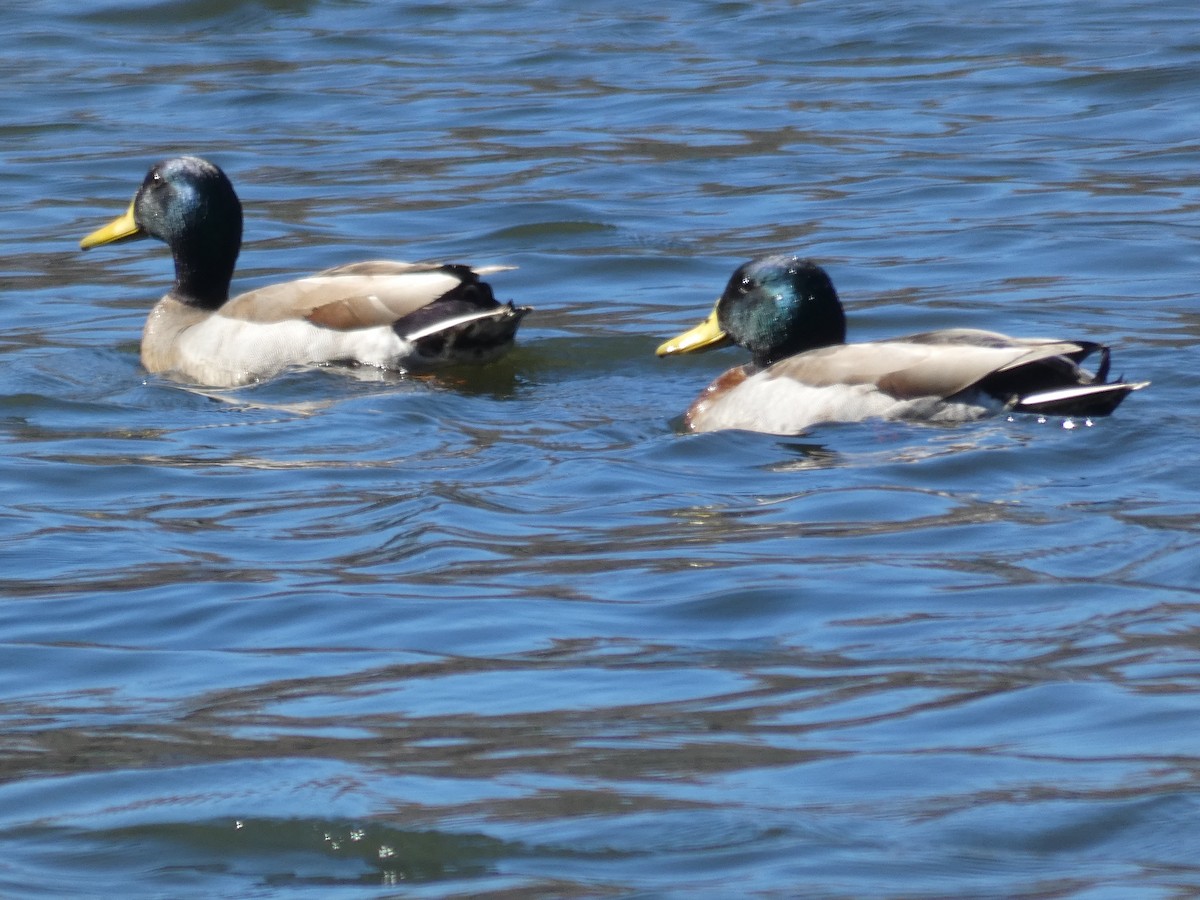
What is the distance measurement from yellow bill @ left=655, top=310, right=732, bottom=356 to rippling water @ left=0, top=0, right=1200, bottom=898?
28 cm

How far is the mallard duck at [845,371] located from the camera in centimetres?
847

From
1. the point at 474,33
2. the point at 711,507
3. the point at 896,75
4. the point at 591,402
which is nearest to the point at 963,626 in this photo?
the point at 711,507

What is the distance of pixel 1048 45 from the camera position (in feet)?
61.0

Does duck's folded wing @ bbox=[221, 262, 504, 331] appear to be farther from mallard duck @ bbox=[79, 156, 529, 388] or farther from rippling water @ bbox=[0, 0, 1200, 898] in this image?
rippling water @ bbox=[0, 0, 1200, 898]

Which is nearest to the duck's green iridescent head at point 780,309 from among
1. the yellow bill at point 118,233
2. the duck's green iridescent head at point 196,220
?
the duck's green iridescent head at point 196,220

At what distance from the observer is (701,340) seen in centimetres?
977

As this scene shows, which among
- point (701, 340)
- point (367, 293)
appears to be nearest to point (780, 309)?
point (701, 340)

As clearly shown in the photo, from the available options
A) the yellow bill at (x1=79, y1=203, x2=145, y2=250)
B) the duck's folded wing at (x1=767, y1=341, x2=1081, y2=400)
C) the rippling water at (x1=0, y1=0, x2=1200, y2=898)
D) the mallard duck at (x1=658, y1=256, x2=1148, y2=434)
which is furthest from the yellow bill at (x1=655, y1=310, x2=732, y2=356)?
the yellow bill at (x1=79, y1=203, x2=145, y2=250)

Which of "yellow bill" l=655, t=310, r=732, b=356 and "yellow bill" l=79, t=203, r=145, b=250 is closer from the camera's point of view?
"yellow bill" l=655, t=310, r=732, b=356

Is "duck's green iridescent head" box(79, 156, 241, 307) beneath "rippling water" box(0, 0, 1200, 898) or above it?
above

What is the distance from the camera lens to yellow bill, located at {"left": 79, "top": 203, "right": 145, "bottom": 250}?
11688 mm

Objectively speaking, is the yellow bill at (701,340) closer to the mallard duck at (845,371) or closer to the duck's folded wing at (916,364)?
the mallard duck at (845,371)

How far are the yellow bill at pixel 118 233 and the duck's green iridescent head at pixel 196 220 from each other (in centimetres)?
17

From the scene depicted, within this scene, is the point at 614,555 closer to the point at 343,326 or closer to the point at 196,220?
the point at 343,326
